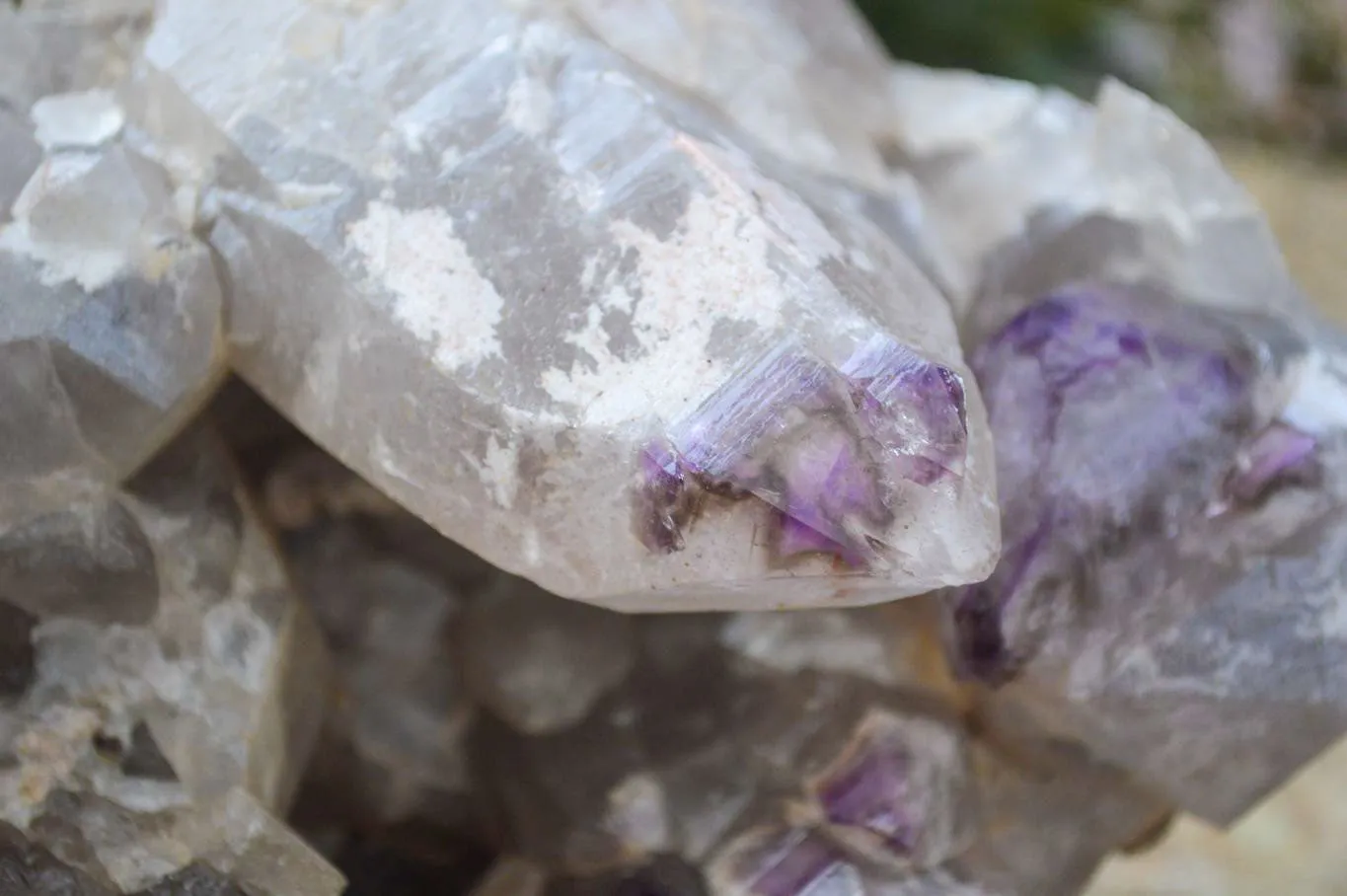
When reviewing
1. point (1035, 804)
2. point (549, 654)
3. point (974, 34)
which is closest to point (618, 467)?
point (549, 654)

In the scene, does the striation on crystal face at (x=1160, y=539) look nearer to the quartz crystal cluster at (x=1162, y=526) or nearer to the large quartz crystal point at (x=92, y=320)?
the quartz crystal cluster at (x=1162, y=526)

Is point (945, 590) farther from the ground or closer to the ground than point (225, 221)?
closer to the ground

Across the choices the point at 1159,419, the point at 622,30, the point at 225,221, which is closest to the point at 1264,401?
the point at 1159,419

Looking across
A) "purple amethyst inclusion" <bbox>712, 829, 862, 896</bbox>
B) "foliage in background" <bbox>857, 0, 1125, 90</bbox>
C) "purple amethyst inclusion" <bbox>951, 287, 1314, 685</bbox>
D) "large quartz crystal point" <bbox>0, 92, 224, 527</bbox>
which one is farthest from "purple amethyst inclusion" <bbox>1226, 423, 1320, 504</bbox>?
→ "foliage in background" <bbox>857, 0, 1125, 90</bbox>

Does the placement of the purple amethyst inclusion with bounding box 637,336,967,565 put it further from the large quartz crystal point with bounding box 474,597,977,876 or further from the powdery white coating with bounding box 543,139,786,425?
the large quartz crystal point with bounding box 474,597,977,876

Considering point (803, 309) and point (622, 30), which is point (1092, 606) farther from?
point (622, 30)

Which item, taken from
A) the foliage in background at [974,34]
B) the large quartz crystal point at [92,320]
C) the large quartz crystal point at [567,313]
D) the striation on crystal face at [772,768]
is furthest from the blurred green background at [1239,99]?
the large quartz crystal point at [92,320]

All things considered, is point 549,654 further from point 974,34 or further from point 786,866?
point 974,34

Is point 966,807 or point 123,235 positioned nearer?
point 123,235
